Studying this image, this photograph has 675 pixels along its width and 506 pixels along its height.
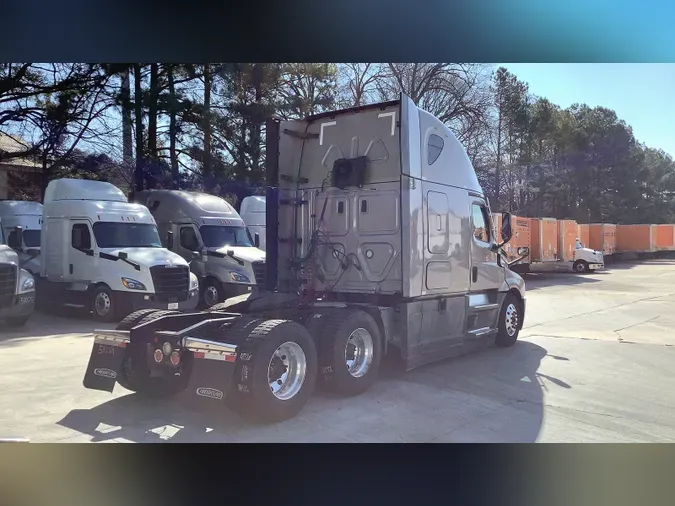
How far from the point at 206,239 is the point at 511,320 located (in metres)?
8.04

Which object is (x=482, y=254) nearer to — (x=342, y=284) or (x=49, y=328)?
(x=342, y=284)

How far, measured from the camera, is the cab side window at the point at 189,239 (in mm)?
13734

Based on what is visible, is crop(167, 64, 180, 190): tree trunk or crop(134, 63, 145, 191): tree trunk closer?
crop(134, 63, 145, 191): tree trunk

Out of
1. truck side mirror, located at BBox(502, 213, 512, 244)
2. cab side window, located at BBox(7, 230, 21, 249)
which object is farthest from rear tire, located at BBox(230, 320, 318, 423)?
cab side window, located at BBox(7, 230, 21, 249)

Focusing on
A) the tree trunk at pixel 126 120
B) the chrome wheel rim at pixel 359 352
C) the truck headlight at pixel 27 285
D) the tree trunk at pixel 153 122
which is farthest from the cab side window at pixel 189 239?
the chrome wheel rim at pixel 359 352

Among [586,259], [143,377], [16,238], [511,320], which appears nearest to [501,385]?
[511,320]

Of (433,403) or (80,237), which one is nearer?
(433,403)

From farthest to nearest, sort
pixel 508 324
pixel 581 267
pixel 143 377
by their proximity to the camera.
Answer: pixel 581 267
pixel 508 324
pixel 143 377

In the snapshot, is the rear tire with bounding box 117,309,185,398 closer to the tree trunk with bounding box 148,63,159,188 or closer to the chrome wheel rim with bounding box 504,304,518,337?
the tree trunk with bounding box 148,63,159,188

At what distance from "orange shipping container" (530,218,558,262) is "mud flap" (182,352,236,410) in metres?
18.7

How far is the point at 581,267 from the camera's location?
24.9 m

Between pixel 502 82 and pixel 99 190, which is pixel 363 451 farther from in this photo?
pixel 99 190

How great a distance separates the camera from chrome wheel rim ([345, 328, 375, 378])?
5.91 m

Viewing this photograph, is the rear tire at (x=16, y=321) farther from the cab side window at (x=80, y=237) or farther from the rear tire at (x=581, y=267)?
the rear tire at (x=581, y=267)
